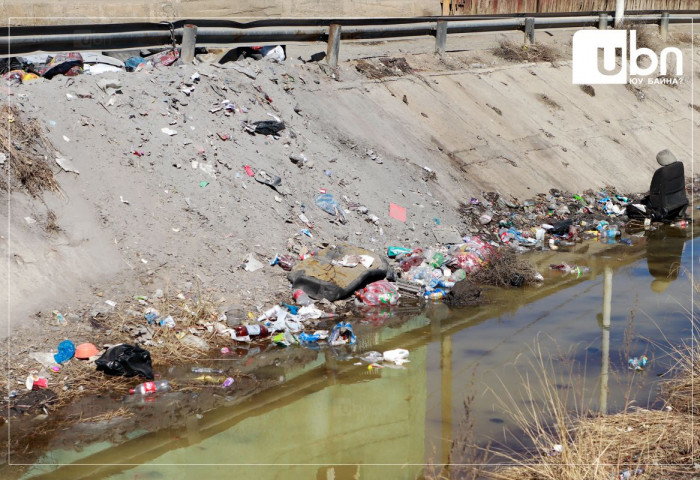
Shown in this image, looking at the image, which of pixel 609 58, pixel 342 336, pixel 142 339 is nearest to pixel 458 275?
pixel 342 336

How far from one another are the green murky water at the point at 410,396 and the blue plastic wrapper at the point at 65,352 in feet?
2.92

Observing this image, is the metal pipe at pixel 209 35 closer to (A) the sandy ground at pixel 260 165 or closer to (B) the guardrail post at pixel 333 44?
(B) the guardrail post at pixel 333 44

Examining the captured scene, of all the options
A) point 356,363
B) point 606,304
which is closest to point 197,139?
A: point 356,363

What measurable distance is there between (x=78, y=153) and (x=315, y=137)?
132 inches

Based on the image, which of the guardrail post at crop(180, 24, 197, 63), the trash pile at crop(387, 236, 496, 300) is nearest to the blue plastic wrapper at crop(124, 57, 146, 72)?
the guardrail post at crop(180, 24, 197, 63)

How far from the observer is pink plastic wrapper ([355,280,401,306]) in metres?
8.89

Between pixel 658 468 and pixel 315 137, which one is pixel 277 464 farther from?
pixel 315 137

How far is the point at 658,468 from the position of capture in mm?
5078

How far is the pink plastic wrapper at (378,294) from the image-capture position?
8.89 m

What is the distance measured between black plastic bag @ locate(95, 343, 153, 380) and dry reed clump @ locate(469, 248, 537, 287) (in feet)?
13.8

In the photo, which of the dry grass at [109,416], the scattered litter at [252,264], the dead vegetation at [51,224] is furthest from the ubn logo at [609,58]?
the dry grass at [109,416]

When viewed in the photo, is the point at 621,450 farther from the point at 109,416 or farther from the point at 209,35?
the point at 209,35

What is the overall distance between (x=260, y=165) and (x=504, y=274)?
3135 millimetres

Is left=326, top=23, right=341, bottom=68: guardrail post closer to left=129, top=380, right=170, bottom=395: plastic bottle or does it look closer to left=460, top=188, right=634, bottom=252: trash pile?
left=460, top=188, right=634, bottom=252: trash pile
